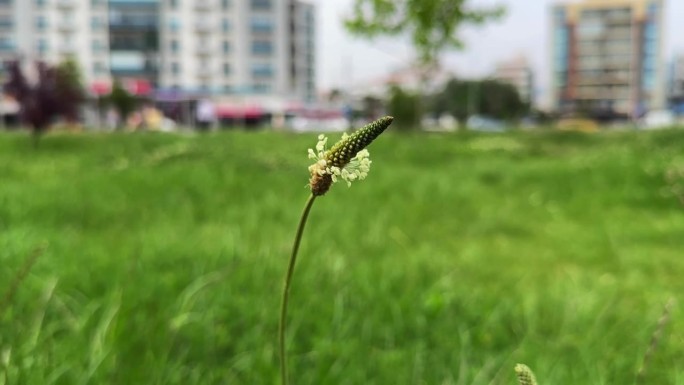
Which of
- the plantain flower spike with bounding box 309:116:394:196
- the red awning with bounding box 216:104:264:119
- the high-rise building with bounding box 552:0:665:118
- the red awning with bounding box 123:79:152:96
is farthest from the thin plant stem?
the high-rise building with bounding box 552:0:665:118

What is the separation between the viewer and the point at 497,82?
6228cm

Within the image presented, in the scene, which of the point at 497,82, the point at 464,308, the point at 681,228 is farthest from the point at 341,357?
the point at 497,82

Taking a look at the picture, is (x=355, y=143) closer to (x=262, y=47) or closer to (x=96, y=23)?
(x=262, y=47)

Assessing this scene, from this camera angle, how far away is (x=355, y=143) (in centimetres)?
56

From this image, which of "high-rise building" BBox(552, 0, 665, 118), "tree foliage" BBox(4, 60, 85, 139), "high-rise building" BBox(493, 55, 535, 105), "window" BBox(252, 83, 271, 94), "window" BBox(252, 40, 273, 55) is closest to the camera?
"tree foliage" BBox(4, 60, 85, 139)

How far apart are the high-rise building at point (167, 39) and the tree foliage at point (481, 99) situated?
1482cm

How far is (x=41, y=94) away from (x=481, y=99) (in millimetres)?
53062

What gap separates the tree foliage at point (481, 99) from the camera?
2341 inches

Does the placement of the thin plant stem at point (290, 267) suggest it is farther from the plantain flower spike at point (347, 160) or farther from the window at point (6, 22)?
the window at point (6, 22)

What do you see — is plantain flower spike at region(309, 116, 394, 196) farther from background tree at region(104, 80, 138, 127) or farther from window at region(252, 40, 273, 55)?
window at region(252, 40, 273, 55)

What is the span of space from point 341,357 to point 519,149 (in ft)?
32.6

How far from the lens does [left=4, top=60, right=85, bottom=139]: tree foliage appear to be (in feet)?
35.5

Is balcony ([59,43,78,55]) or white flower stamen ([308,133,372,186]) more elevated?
balcony ([59,43,78,55])

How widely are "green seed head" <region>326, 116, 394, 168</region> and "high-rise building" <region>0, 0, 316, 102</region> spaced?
185ft
